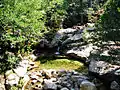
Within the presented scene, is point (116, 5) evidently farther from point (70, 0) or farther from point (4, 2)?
point (70, 0)

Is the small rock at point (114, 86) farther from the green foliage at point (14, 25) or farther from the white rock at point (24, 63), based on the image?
the white rock at point (24, 63)

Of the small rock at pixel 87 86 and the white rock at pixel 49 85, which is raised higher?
the small rock at pixel 87 86

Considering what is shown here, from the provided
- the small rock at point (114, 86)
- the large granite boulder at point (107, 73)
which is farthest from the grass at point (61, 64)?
the small rock at point (114, 86)

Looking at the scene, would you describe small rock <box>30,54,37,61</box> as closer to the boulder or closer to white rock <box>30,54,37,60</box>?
white rock <box>30,54,37,60</box>

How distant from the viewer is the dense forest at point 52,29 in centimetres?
1433

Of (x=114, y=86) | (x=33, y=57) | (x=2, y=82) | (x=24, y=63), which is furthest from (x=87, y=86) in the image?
(x=33, y=57)

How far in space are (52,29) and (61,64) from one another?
910cm

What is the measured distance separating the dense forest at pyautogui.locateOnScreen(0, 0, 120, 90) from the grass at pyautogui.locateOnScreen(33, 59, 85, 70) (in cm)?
75

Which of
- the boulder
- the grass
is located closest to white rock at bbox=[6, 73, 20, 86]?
the boulder

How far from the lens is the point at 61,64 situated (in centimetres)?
2220

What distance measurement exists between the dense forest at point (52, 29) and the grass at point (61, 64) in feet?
2.47

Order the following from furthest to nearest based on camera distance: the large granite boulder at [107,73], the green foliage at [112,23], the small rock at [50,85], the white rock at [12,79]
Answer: the small rock at [50,85] < the white rock at [12,79] < the large granite boulder at [107,73] < the green foliage at [112,23]

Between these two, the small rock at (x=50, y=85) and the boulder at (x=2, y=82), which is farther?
the small rock at (x=50, y=85)

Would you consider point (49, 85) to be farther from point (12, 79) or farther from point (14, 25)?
point (14, 25)
